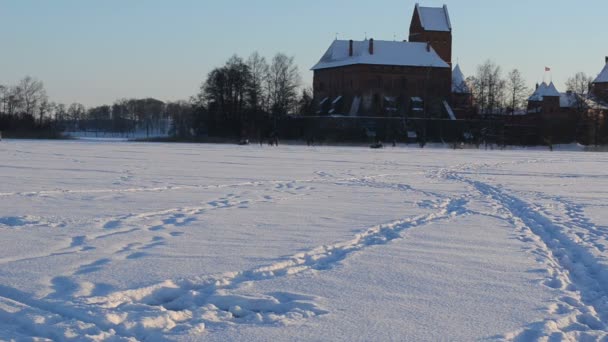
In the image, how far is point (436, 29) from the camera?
9775cm

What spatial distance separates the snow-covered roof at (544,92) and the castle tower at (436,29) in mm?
11172

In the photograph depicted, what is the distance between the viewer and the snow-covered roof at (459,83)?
93.8 meters

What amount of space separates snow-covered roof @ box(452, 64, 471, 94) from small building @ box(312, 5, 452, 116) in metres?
1.62

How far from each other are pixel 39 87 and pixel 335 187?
97821 millimetres

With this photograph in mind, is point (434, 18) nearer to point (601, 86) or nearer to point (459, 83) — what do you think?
point (459, 83)

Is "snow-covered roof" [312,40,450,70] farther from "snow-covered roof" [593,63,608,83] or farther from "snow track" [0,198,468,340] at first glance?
"snow track" [0,198,468,340]

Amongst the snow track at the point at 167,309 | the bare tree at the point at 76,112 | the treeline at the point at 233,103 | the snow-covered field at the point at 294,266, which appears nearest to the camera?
the snow track at the point at 167,309

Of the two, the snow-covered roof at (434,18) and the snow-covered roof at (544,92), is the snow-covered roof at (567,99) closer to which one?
the snow-covered roof at (544,92)

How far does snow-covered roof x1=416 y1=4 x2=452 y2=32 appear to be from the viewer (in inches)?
3848

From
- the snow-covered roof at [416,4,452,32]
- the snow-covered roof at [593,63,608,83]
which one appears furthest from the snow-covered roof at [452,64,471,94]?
the snow-covered roof at [593,63,608,83]

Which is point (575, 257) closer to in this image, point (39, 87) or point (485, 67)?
point (485, 67)

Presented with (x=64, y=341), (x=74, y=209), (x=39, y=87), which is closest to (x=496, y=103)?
(x=39, y=87)

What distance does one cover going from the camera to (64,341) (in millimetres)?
5098

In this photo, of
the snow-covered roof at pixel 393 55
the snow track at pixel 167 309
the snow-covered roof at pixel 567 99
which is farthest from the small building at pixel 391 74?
the snow track at pixel 167 309
